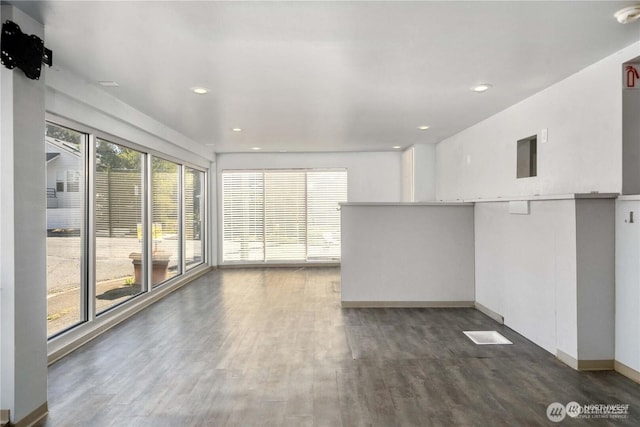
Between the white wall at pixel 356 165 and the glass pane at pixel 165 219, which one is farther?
the white wall at pixel 356 165

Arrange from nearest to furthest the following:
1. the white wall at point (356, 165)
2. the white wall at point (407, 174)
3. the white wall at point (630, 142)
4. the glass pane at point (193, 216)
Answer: the white wall at point (630, 142), the glass pane at point (193, 216), the white wall at point (407, 174), the white wall at point (356, 165)

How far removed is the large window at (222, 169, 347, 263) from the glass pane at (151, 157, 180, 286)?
2.11 metres

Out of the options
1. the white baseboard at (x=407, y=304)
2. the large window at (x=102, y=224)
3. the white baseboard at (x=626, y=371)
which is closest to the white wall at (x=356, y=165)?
the large window at (x=102, y=224)

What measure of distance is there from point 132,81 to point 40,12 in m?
1.37

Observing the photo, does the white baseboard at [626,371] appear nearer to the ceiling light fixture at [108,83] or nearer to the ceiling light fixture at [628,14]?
the ceiling light fixture at [628,14]

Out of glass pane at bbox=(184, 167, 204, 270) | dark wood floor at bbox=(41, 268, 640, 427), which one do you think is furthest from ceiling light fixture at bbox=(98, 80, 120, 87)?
glass pane at bbox=(184, 167, 204, 270)

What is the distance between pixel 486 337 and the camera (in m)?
4.06

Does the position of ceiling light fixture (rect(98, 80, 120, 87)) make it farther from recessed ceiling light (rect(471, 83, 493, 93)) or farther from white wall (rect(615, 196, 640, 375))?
white wall (rect(615, 196, 640, 375))

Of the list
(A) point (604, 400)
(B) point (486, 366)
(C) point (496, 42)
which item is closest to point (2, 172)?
(C) point (496, 42)

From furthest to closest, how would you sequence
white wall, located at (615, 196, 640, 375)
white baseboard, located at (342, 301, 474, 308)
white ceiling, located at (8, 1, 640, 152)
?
white baseboard, located at (342, 301, 474, 308), white wall, located at (615, 196, 640, 375), white ceiling, located at (8, 1, 640, 152)

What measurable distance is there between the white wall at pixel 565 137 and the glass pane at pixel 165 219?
459cm

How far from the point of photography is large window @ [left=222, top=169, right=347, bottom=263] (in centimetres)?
895

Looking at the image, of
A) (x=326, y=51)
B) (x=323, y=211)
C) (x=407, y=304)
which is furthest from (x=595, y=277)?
(x=323, y=211)

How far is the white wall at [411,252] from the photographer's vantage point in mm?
5316
